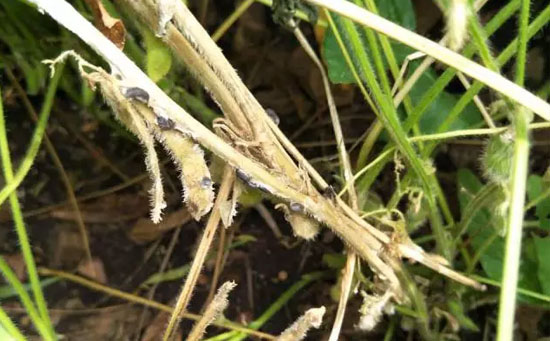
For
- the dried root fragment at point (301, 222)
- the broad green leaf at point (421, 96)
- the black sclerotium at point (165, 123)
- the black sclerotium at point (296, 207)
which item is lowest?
the dried root fragment at point (301, 222)

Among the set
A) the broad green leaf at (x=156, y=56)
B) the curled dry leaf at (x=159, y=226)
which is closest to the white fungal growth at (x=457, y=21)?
the broad green leaf at (x=156, y=56)

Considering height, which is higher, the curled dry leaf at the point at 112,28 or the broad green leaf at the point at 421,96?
the broad green leaf at the point at 421,96

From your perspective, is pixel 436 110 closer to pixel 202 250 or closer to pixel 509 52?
pixel 509 52

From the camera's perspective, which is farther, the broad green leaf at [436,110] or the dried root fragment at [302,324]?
the broad green leaf at [436,110]

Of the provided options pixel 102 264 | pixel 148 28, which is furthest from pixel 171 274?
pixel 148 28

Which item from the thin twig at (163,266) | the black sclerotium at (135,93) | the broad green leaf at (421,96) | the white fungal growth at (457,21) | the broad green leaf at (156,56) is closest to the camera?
the white fungal growth at (457,21)

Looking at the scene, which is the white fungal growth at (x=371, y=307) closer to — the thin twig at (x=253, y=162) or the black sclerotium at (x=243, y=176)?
the thin twig at (x=253, y=162)

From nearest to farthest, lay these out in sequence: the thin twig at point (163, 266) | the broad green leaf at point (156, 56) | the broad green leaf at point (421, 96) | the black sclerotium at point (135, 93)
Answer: the black sclerotium at point (135, 93) < the broad green leaf at point (156, 56) < the broad green leaf at point (421, 96) < the thin twig at point (163, 266)

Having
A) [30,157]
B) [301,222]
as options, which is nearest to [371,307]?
[301,222]
